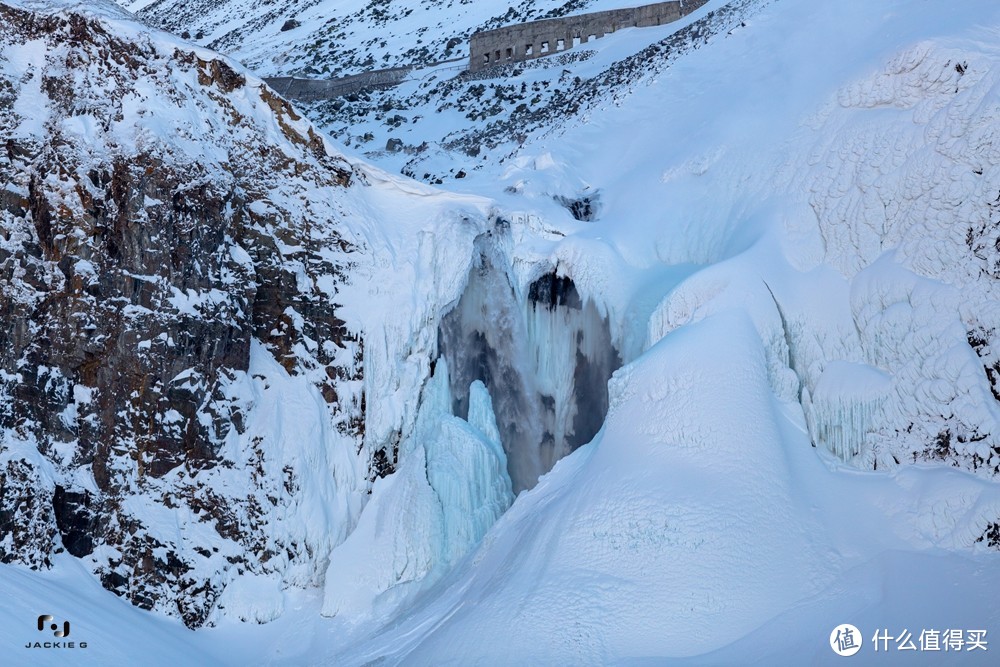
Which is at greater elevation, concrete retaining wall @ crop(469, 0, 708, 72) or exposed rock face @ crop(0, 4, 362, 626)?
concrete retaining wall @ crop(469, 0, 708, 72)

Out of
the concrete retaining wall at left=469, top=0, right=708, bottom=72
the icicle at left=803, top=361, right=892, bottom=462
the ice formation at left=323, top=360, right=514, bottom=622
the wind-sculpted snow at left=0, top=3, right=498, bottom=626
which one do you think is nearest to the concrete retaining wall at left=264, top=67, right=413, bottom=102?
the concrete retaining wall at left=469, top=0, right=708, bottom=72

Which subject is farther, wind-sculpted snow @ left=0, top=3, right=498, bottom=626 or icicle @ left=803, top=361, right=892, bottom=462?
wind-sculpted snow @ left=0, top=3, right=498, bottom=626

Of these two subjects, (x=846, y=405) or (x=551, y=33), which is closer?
(x=846, y=405)

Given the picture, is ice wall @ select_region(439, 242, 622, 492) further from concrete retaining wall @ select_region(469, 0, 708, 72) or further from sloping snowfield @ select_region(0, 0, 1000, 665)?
concrete retaining wall @ select_region(469, 0, 708, 72)

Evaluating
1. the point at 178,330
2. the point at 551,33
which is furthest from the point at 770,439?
the point at 551,33

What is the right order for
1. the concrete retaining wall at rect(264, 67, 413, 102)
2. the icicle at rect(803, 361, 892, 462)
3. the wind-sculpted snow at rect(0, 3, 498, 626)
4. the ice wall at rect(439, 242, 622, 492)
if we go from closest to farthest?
the icicle at rect(803, 361, 892, 462), the wind-sculpted snow at rect(0, 3, 498, 626), the ice wall at rect(439, 242, 622, 492), the concrete retaining wall at rect(264, 67, 413, 102)

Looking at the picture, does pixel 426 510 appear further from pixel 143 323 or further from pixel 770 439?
pixel 770 439

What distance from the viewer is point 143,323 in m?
14.6

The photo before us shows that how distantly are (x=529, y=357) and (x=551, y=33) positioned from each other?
64.2ft

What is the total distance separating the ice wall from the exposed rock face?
5.39 ft

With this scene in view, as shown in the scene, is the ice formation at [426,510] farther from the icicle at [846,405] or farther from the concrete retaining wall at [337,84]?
the concrete retaining wall at [337,84]

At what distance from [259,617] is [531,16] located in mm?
27661

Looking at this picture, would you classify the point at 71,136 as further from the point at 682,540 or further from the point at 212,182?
the point at 682,540

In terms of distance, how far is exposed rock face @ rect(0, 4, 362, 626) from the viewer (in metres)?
14.2
